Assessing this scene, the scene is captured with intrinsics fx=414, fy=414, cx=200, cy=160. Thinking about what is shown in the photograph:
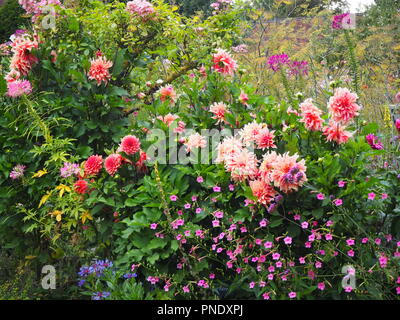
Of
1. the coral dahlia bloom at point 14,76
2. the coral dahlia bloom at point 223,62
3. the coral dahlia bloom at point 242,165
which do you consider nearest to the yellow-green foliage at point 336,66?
the coral dahlia bloom at point 223,62

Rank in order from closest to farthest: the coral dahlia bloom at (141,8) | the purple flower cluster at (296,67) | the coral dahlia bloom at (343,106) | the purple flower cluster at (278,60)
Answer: the coral dahlia bloom at (343,106), the coral dahlia bloom at (141,8), the purple flower cluster at (278,60), the purple flower cluster at (296,67)

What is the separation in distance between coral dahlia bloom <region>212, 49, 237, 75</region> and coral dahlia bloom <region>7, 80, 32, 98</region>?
109 centimetres

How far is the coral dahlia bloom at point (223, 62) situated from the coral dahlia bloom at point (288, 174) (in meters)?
0.83

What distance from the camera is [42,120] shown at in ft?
7.77

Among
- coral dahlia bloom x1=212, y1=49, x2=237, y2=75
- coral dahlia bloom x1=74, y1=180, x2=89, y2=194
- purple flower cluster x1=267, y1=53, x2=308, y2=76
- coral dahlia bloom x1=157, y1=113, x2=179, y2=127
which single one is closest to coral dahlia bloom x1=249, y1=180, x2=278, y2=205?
coral dahlia bloom x1=157, y1=113, x2=179, y2=127

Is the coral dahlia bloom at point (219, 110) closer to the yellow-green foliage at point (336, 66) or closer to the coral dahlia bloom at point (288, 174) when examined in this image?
the coral dahlia bloom at point (288, 174)

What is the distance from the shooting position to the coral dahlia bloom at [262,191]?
72.8 inches

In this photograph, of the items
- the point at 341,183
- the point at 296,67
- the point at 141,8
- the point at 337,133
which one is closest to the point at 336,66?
the point at 296,67

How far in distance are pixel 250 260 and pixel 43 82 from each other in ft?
5.36

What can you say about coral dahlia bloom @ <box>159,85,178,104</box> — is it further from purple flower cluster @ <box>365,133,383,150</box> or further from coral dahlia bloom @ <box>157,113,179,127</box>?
purple flower cluster @ <box>365,133,383,150</box>

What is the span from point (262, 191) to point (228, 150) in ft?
0.88

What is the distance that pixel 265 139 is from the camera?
6.54 feet

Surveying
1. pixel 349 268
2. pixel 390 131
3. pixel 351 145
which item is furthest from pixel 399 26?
pixel 349 268

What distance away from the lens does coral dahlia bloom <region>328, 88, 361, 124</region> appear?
Answer: 1.84 meters
